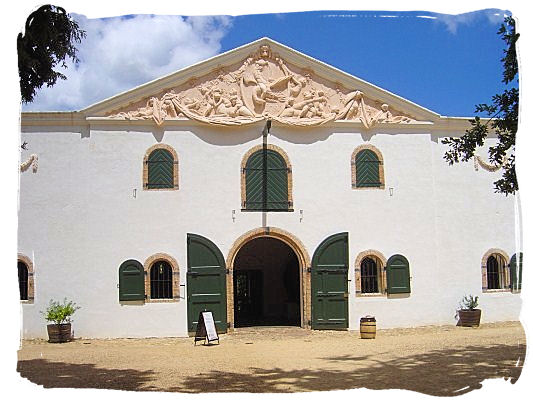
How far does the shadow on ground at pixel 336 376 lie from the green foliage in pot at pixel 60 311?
5.12ft

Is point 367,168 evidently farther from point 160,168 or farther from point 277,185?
point 160,168

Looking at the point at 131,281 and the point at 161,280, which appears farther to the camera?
the point at 161,280

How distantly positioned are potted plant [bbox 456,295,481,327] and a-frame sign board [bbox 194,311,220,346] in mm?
4550

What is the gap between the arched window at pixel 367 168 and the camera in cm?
1158

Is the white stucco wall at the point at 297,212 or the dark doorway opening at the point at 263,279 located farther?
the dark doorway opening at the point at 263,279

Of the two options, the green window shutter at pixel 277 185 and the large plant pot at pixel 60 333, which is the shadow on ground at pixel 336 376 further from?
the green window shutter at pixel 277 185

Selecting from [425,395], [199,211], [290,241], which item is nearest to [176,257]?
[199,211]

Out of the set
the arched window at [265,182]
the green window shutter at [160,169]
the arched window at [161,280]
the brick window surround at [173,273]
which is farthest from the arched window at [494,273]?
the green window shutter at [160,169]

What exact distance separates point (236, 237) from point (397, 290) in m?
3.18

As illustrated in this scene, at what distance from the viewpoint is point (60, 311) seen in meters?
8.99

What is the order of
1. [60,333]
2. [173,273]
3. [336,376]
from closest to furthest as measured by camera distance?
[336,376]
[60,333]
[173,273]

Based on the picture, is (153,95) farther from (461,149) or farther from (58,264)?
(461,149)

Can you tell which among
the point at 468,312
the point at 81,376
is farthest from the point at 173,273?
the point at 468,312

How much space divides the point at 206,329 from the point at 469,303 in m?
4.93
